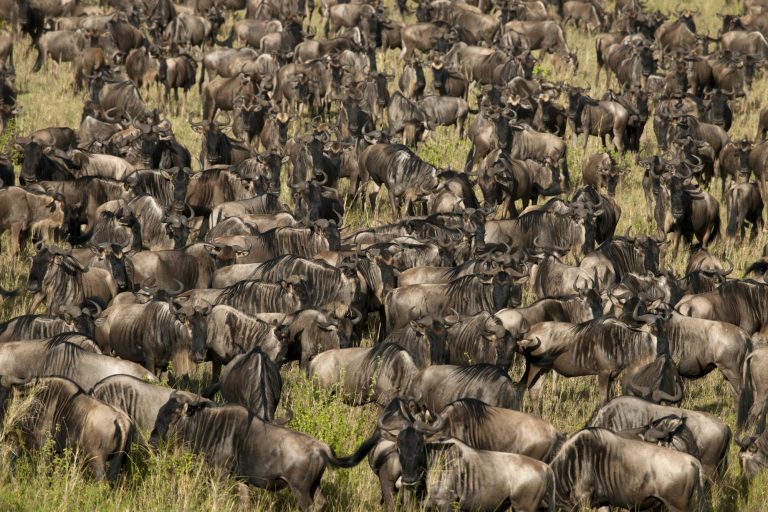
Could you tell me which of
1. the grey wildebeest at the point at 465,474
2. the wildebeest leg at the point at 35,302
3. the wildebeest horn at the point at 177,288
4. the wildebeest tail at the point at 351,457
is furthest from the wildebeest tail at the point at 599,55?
the wildebeest tail at the point at 351,457

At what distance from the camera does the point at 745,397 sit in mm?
10508

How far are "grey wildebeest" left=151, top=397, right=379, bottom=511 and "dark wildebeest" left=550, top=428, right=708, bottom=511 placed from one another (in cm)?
149

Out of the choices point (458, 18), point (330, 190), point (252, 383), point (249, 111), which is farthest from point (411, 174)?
point (458, 18)

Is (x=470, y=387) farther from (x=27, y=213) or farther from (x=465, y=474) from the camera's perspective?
(x=27, y=213)

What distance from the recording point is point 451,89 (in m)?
22.5

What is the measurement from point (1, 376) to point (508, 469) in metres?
3.87

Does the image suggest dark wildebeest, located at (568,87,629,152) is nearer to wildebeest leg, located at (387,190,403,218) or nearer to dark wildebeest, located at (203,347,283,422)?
wildebeest leg, located at (387,190,403,218)

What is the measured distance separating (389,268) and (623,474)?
4.81 metres

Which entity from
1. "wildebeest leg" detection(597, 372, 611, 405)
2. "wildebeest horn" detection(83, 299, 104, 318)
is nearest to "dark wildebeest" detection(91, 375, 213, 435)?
"wildebeest horn" detection(83, 299, 104, 318)

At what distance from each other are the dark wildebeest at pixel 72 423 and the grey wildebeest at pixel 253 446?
33 cm

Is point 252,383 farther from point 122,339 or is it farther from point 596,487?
point 596,487

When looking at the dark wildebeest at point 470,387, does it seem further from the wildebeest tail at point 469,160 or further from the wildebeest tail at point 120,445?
the wildebeest tail at point 469,160

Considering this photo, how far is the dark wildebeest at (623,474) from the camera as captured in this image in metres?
8.34

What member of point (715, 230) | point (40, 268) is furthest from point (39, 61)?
point (715, 230)
